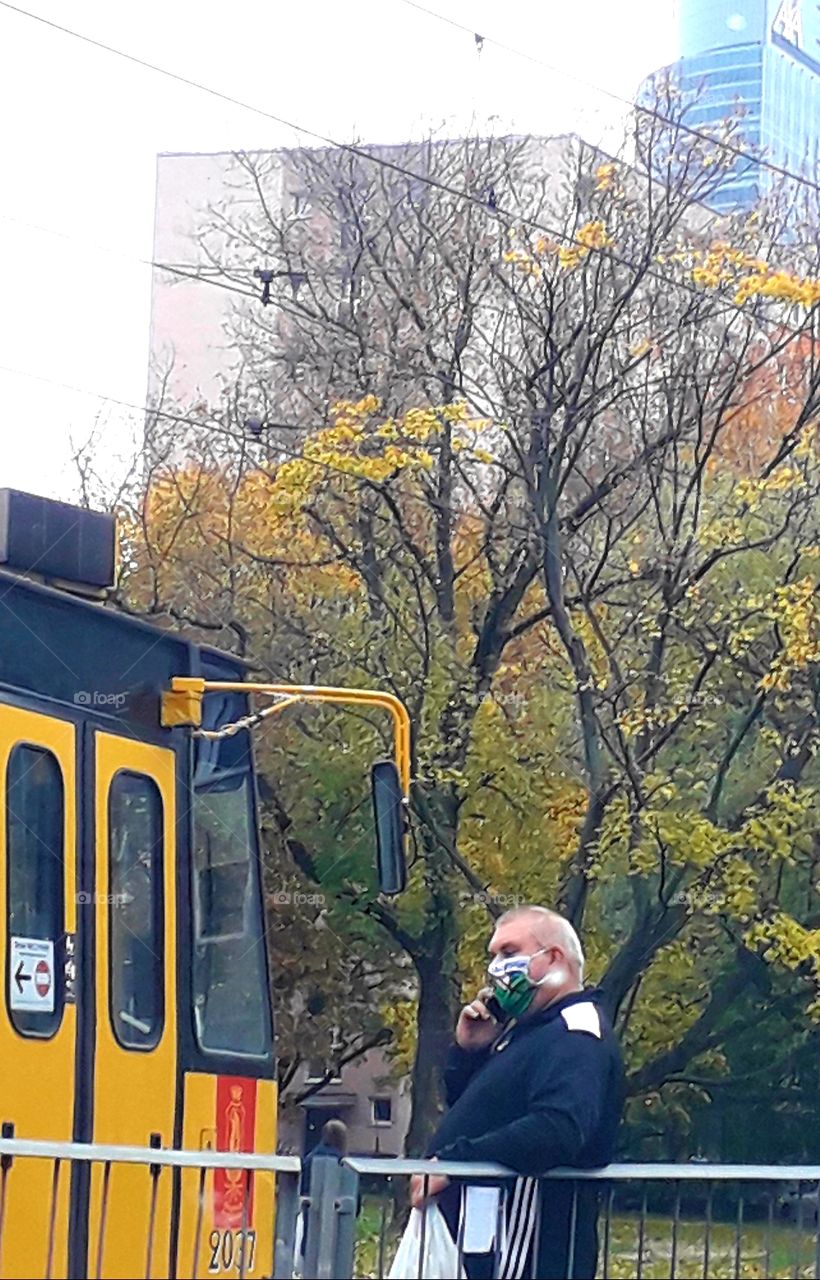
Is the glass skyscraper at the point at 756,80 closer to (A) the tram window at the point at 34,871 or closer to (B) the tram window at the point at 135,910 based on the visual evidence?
(B) the tram window at the point at 135,910

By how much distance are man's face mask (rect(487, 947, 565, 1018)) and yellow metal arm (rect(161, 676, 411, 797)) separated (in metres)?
2.44

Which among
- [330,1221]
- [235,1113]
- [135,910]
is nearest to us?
[330,1221]

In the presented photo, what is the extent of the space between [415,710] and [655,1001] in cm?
599

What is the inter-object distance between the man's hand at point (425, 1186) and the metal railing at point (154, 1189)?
1.02ft

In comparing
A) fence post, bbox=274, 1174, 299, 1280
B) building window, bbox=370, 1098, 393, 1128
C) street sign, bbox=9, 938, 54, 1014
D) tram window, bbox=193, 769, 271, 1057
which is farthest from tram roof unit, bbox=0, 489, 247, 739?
building window, bbox=370, 1098, 393, 1128

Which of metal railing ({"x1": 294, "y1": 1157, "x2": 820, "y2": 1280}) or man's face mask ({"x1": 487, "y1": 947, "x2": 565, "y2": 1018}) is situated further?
man's face mask ({"x1": 487, "y1": 947, "x2": 565, "y2": 1018})

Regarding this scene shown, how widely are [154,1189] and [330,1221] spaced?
1.86 feet

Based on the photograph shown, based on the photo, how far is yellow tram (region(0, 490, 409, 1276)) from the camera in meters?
7.06

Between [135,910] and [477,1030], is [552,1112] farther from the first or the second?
[135,910]

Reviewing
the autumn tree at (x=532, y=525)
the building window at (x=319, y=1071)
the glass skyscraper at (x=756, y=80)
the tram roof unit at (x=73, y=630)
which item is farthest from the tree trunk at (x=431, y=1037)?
the tram roof unit at (x=73, y=630)

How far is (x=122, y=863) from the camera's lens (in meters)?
7.61

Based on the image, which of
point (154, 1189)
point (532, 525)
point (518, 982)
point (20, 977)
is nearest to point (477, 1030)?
point (518, 982)

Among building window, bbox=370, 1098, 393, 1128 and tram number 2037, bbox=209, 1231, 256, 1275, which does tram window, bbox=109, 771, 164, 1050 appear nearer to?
tram number 2037, bbox=209, 1231, 256, 1275

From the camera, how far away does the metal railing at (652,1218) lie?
5340 millimetres
